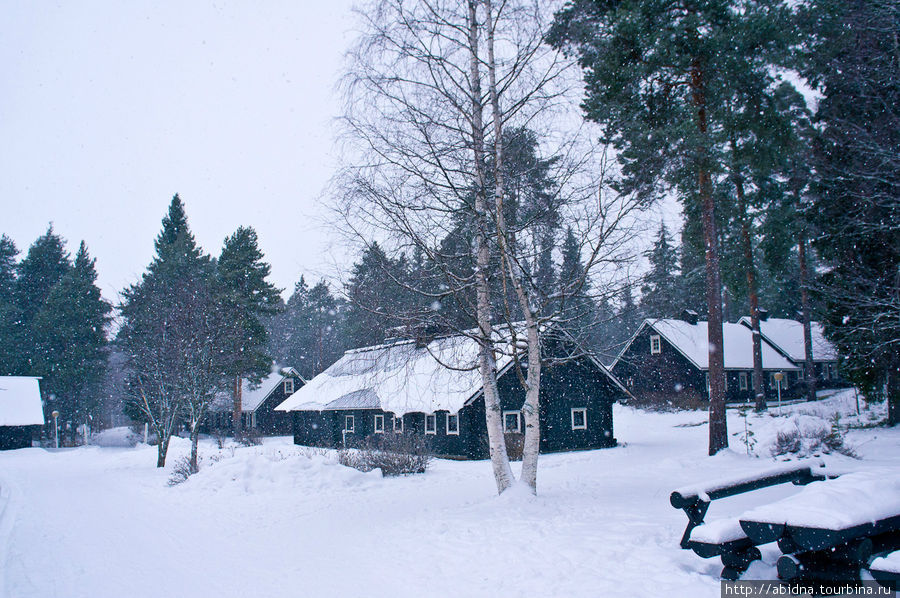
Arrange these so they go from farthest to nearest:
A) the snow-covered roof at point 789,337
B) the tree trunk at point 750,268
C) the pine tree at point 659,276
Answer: the snow-covered roof at point 789,337 < the tree trunk at point 750,268 < the pine tree at point 659,276

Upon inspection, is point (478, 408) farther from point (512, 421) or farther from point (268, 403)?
point (268, 403)

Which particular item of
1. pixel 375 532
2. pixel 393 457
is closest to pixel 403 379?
pixel 393 457

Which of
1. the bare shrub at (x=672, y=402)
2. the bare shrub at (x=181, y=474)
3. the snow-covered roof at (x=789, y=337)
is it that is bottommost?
the bare shrub at (x=672, y=402)

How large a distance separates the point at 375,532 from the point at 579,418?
1909cm

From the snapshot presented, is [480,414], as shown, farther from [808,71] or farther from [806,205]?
[808,71]

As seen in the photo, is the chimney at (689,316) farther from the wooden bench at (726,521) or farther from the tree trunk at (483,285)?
the wooden bench at (726,521)

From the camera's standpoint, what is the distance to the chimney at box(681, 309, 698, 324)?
41.0 metres

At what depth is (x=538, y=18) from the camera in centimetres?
1106

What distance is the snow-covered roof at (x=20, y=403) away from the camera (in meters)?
42.8

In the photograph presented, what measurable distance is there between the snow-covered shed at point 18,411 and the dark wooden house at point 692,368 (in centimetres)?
4545

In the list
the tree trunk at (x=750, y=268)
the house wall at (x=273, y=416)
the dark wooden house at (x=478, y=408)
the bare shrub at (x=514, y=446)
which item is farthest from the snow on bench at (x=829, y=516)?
the house wall at (x=273, y=416)

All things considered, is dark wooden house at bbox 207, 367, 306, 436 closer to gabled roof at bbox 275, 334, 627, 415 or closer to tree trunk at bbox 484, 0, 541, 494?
gabled roof at bbox 275, 334, 627, 415

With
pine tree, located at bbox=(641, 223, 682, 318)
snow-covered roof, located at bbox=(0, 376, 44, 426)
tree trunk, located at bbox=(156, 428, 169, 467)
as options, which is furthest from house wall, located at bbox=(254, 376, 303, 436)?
pine tree, located at bbox=(641, 223, 682, 318)

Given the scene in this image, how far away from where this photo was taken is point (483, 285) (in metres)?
11.2
